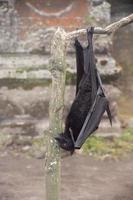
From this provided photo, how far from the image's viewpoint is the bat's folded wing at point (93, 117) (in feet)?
9.89

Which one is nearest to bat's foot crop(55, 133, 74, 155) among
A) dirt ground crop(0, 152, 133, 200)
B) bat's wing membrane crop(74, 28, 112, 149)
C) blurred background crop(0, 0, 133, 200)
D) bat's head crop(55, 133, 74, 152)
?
bat's head crop(55, 133, 74, 152)

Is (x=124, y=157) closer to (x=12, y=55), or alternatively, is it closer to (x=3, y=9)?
(x=12, y=55)

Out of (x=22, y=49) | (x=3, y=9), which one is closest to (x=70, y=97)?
(x=22, y=49)

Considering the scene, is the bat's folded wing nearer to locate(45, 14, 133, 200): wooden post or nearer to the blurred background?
locate(45, 14, 133, 200): wooden post

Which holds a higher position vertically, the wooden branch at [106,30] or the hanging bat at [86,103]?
the wooden branch at [106,30]

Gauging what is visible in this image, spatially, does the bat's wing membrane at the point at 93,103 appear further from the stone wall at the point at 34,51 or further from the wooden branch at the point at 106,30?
the stone wall at the point at 34,51

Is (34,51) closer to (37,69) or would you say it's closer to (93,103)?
(37,69)

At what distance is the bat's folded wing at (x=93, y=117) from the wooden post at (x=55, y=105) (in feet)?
0.62

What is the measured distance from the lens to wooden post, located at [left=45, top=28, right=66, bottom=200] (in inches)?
111

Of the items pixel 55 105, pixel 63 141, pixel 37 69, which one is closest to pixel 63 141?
pixel 63 141

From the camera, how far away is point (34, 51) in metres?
6.36

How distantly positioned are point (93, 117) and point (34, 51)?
11.2ft

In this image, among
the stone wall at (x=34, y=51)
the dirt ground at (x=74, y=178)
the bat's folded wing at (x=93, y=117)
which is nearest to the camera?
the bat's folded wing at (x=93, y=117)

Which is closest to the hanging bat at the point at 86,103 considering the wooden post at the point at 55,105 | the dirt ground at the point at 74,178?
the wooden post at the point at 55,105
